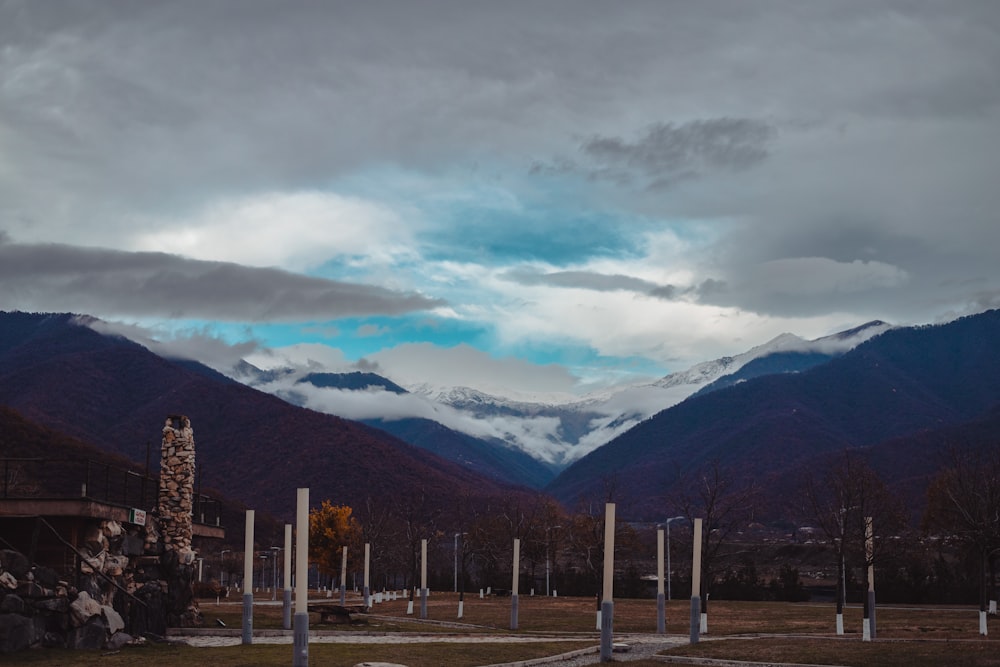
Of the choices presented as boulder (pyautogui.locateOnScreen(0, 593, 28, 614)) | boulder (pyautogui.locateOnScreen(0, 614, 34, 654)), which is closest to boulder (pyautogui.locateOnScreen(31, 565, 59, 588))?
boulder (pyautogui.locateOnScreen(0, 593, 28, 614))

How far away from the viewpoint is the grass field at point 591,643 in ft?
106

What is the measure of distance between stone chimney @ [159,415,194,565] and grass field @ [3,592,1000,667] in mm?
5329

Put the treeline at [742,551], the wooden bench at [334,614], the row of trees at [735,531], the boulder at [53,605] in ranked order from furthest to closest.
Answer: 1. the row of trees at [735,531]
2. the treeline at [742,551]
3. the wooden bench at [334,614]
4. the boulder at [53,605]

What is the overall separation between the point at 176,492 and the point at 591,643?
19622 mm

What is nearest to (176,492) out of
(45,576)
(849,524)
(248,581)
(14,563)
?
(248,581)

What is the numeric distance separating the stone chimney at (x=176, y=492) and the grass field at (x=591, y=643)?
533 cm

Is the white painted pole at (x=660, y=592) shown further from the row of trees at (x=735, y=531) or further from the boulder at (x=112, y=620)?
the boulder at (x=112, y=620)

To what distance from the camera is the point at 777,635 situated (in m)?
45.7

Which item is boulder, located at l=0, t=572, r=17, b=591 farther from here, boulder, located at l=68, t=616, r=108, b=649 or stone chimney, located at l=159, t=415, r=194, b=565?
stone chimney, located at l=159, t=415, r=194, b=565

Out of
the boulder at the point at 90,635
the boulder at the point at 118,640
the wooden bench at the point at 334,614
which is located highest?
the boulder at the point at 90,635

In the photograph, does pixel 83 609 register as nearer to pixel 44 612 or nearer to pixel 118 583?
pixel 44 612

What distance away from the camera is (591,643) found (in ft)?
139

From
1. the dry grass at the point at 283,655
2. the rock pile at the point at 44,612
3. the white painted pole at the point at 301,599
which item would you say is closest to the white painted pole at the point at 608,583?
the dry grass at the point at 283,655

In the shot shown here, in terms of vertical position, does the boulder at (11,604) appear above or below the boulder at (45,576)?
below
